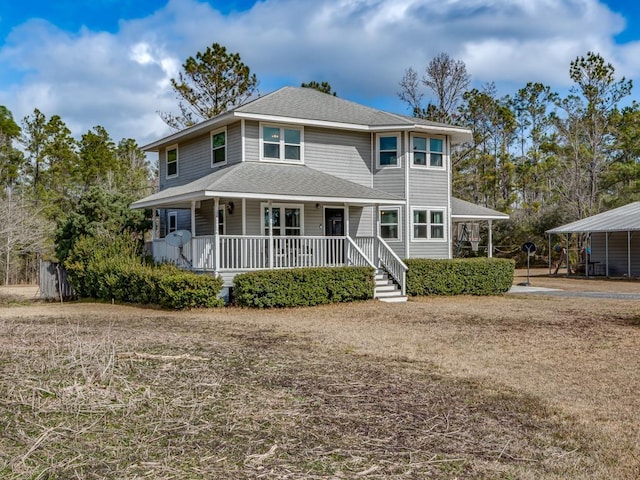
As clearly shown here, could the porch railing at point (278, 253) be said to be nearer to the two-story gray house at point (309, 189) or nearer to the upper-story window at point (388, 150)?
the two-story gray house at point (309, 189)

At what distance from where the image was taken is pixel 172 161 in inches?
928

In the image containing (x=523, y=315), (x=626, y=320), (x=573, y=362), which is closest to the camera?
(x=573, y=362)

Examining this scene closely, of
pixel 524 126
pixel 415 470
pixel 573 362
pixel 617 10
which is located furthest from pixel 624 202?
pixel 415 470

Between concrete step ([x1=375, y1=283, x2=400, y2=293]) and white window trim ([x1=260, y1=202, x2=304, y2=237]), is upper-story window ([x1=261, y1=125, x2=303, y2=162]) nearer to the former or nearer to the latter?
white window trim ([x1=260, y1=202, x2=304, y2=237])

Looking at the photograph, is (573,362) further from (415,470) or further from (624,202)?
(624,202)

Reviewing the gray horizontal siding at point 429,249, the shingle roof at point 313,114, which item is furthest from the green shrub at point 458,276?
the shingle roof at point 313,114

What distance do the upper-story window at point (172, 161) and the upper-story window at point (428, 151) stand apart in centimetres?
918

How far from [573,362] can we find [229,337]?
5570 mm

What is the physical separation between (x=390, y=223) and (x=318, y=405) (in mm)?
15980

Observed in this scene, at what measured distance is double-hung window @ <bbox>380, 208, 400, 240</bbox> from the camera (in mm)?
21375

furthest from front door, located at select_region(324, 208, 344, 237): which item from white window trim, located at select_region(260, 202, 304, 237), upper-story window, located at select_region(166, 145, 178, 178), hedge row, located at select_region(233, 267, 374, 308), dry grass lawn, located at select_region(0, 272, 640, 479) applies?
dry grass lawn, located at select_region(0, 272, 640, 479)

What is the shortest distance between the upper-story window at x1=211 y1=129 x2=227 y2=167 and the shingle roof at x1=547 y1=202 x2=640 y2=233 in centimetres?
1832

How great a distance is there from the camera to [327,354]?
8820 millimetres

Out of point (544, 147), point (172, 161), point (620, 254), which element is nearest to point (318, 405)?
point (172, 161)
